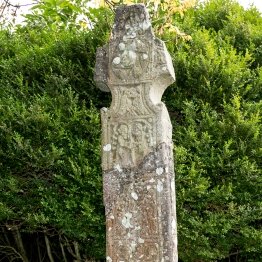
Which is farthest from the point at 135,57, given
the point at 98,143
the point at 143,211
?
the point at 98,143

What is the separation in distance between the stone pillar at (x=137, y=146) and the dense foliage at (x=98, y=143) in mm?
1563

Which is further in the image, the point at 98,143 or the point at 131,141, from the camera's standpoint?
the point at 98,143

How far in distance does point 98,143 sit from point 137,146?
8.71 ft

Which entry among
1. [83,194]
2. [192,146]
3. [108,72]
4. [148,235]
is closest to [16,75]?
[83,194]

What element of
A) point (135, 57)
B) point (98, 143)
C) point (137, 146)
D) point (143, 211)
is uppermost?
point (135, 57)

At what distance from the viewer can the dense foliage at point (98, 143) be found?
734 cm

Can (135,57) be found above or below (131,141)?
above

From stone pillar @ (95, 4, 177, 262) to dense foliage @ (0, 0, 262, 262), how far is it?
5.13ft

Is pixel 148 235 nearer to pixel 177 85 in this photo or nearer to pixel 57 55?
pixel 177 85

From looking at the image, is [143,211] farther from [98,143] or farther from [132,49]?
[98,143]

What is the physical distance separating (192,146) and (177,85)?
1.07 m

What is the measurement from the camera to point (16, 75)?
321 inches

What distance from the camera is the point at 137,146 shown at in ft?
16.6

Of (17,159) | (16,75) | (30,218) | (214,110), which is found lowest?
(30,218)
